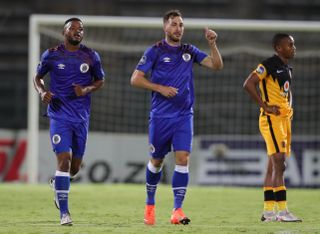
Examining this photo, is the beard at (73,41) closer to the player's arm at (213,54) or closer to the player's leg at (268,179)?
the player's arm at (213,54)

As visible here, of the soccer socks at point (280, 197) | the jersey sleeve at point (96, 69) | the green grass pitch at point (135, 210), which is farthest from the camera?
the soccer socks at point (280, 197)

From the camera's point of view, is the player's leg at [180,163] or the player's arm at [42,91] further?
the player's arm at [42,91]

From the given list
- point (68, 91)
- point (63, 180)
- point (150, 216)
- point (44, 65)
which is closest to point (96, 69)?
point (68, 91)

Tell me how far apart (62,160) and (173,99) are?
1214mm

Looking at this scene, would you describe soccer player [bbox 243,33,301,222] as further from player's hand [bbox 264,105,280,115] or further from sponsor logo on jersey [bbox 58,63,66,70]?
sponsor logo on jersey [bbox 58,63,66,70]

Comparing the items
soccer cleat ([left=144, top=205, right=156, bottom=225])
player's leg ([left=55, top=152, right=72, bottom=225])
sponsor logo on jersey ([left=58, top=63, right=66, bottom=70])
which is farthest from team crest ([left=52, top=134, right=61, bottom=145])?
soccer cleat ([left=144, top=205, right=156, bottom=225])

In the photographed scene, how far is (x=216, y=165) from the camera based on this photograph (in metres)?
18.5

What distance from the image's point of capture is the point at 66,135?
951 cm

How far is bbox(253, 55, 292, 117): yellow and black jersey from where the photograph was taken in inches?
400

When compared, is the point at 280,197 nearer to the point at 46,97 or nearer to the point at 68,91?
the point at 68,91

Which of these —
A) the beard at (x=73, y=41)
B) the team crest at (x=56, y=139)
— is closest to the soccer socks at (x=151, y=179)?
the team crest at (x=56, y=139)

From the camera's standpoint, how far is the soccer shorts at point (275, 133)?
10125 millimetres

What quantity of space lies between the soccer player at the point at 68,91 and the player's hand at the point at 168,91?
828 mm

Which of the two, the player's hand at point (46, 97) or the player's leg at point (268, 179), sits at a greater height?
the player's hand at point (46, 97)
